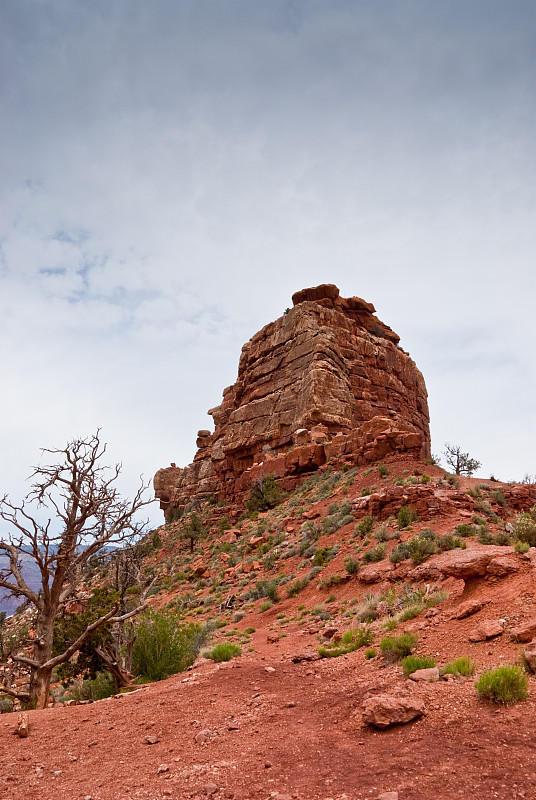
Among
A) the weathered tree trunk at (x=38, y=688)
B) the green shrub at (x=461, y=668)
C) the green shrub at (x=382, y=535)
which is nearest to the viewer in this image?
the green shrub at (x=461, y=668)

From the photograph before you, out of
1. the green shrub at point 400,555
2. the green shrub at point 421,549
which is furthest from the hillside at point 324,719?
the green shrub at point 400,555

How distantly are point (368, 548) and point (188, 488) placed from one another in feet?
123

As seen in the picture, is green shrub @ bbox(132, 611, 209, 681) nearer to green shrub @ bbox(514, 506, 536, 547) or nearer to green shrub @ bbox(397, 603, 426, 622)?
green shrub @ bbox(397, 603, 426, 622)

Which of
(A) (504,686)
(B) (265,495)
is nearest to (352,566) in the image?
(A) (504,686)

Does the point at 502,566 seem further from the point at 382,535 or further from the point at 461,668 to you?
the point at 382,535

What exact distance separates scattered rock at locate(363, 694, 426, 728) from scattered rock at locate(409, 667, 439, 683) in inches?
23.5

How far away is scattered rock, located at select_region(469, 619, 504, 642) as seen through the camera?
641cm

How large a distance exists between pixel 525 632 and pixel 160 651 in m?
7.50

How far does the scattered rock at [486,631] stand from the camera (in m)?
6.41

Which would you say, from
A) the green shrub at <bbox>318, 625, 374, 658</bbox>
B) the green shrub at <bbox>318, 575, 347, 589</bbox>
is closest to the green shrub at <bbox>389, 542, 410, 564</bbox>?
the green shrub at <bbox>318, 575, 347, 589</bbox>

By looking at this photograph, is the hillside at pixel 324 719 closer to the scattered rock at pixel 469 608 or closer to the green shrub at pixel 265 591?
the scattered rock at pixel 469 608

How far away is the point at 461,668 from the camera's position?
18.2 feet

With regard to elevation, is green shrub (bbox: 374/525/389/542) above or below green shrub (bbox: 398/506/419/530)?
below

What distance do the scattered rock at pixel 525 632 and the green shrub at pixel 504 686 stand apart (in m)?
1.29
